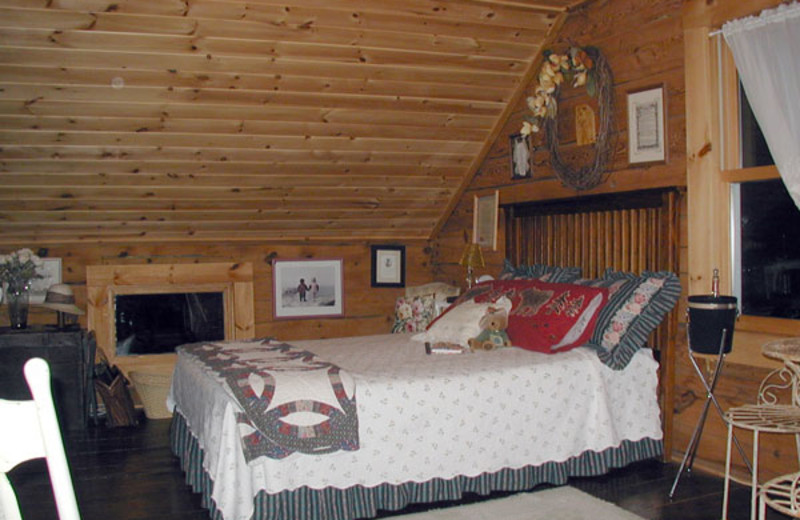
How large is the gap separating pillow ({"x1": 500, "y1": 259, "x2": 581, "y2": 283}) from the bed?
0.58 feet

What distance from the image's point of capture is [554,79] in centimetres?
455

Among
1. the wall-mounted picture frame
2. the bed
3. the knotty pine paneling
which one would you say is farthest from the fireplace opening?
the bed

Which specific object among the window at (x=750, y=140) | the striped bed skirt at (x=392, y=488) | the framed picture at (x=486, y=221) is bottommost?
the striped bed skirt at (x=392, y=488)

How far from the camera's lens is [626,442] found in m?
3.79

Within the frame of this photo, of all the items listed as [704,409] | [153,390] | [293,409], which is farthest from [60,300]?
[704,409]

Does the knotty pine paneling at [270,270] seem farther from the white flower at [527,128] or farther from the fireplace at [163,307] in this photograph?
the white flower at [527,128]

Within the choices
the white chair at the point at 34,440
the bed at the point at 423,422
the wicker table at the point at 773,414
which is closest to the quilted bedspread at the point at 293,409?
the bed at the point at 423,422

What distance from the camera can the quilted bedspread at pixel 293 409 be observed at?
9.64 feet

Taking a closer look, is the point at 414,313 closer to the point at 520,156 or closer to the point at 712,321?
the point at 520,156

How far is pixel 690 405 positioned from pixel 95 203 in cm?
387

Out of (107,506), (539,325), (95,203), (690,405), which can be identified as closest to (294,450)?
(107,506)

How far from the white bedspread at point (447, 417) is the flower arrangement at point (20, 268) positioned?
157cm

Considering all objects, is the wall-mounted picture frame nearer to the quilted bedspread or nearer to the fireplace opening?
the fireplace opening

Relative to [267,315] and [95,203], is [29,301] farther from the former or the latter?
[267,315]
